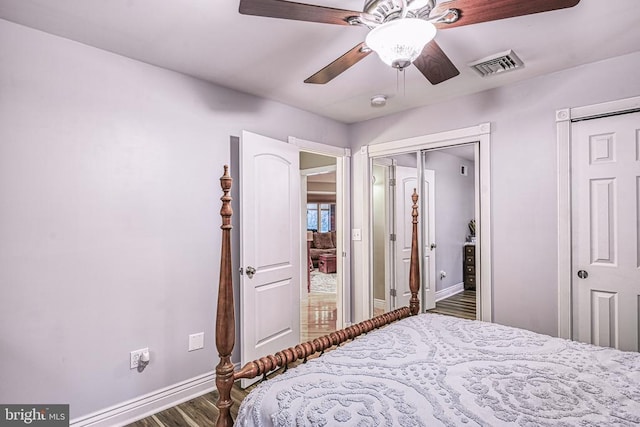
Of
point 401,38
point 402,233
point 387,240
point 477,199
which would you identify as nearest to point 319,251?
point 387,240

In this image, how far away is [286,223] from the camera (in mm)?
3094

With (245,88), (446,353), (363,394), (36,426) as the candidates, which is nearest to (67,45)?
(245,88)

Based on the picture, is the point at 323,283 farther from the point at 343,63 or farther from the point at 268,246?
the point at 343,63

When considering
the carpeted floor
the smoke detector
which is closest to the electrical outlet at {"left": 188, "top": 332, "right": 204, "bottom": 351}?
the smoke detector

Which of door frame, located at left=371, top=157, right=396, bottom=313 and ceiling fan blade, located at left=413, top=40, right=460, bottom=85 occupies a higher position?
ceiling fan blade, located at left=413, top=40, right=460, bottom=85

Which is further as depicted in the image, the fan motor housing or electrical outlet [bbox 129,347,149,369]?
electrical outlet [bbox 129,347,149,369]

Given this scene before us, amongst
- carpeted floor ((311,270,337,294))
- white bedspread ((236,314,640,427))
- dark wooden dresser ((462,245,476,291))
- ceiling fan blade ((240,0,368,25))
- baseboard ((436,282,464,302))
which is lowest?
carpeted floor ((311,270,337,294))

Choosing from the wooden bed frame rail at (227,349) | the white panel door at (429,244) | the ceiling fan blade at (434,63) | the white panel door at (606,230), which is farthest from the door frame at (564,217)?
the wooden bed frame rail at (227,349)

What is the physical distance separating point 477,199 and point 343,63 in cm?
187

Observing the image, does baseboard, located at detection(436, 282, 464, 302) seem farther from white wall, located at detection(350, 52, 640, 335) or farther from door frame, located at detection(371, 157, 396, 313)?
door frame, located at detection(371, 157, 396, 313)

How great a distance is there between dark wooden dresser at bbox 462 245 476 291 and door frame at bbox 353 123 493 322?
9cm

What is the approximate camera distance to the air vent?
225cm

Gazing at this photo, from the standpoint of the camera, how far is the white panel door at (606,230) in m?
2.28

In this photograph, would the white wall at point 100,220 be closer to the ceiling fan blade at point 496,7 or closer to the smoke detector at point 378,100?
the smoke detector at point 378,100
